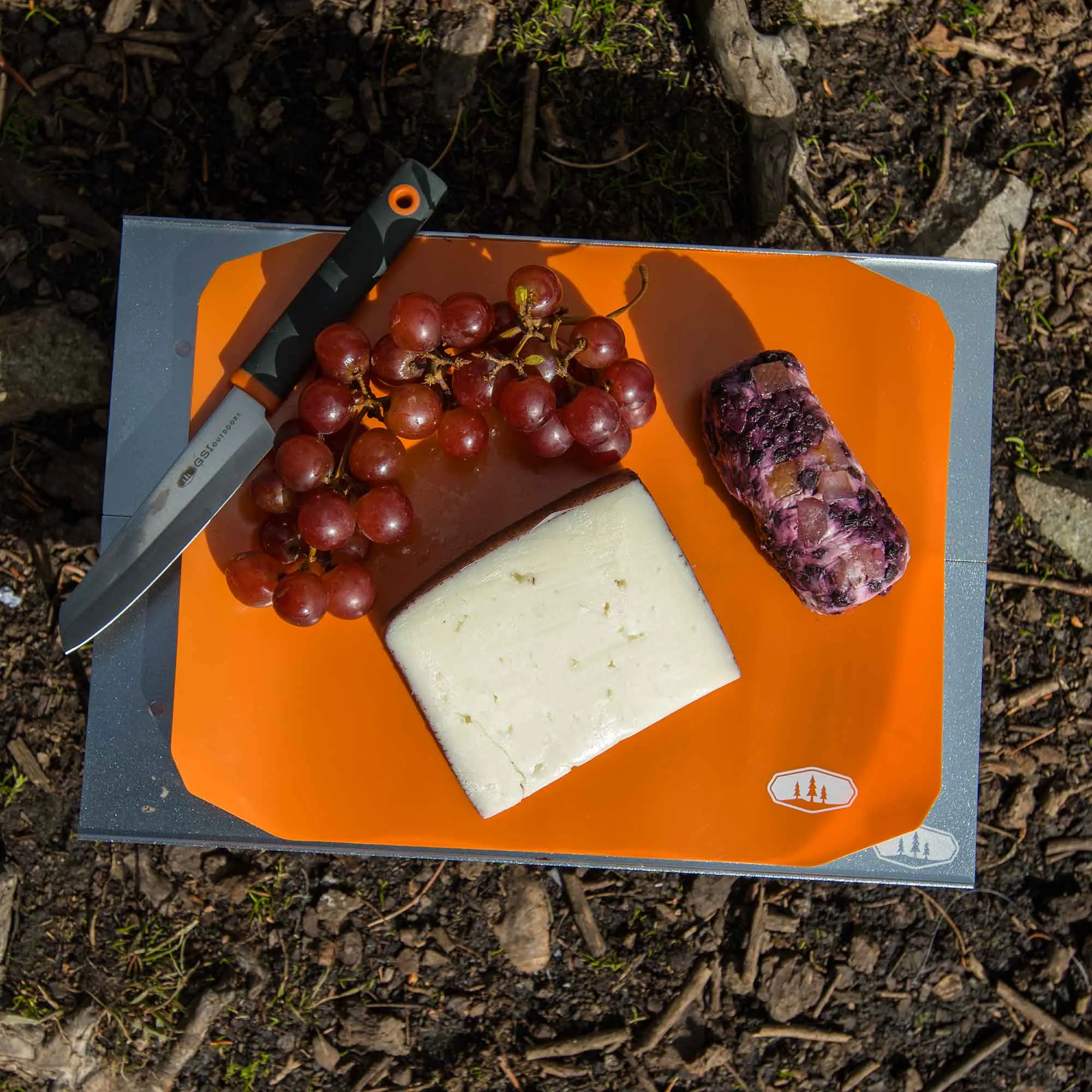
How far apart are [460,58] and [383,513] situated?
1693 mm

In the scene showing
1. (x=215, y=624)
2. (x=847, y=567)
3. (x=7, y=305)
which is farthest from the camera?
(x=7, y=305)

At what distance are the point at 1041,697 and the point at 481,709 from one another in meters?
1.98

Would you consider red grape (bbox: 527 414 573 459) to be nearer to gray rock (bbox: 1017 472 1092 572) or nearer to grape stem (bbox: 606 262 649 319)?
grape stem (bbox: 606 262 649 319)

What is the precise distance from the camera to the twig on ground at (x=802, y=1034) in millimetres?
2896

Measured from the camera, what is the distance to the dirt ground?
2.84 meters

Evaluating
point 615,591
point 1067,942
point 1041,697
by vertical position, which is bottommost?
point 1067,942

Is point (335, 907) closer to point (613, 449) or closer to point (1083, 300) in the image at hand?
point (613, 449)

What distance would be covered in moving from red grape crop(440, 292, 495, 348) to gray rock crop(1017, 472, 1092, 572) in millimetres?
1969

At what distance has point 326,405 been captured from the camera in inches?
81.4

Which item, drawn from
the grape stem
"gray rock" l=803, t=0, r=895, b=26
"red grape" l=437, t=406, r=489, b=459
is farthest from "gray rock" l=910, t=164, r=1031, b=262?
"red grape" l=437, t=406, r=489, b=459

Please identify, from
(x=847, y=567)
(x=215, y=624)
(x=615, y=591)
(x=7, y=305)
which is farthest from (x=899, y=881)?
(x=7, y=305)

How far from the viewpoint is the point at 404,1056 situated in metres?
2.88

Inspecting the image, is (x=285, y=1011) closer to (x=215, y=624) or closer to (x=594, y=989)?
(x=594, y=989)

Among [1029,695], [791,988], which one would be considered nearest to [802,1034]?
[791,988]
